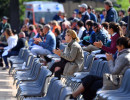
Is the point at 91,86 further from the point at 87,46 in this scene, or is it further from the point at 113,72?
the point at 87,46

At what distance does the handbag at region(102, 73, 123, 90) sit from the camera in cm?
762

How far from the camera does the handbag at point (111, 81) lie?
762 cm

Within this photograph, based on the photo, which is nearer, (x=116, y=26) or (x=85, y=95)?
(x=85, y=95)

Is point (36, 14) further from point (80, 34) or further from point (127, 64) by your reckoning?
point (127, 64)

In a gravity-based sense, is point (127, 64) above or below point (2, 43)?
above

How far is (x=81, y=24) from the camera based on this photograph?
52.4 ft

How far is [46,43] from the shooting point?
15.2 m

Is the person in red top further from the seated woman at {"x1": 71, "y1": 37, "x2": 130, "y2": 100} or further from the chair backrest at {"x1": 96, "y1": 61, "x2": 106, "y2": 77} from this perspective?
the seated woman at {"x1": 71, "y1": 37, "x2": 130, "y2": 100}

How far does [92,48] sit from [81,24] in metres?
2.80

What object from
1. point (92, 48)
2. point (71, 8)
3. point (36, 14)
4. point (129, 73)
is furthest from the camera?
point (71, 8)

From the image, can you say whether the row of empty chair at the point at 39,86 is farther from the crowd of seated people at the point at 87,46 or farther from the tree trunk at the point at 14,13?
the tree trunk at the point at 14,13

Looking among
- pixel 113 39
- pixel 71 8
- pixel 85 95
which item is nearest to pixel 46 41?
pixel 113 39

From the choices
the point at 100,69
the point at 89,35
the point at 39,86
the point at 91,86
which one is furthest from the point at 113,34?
the point at 89,35

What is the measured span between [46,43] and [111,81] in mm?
7696
